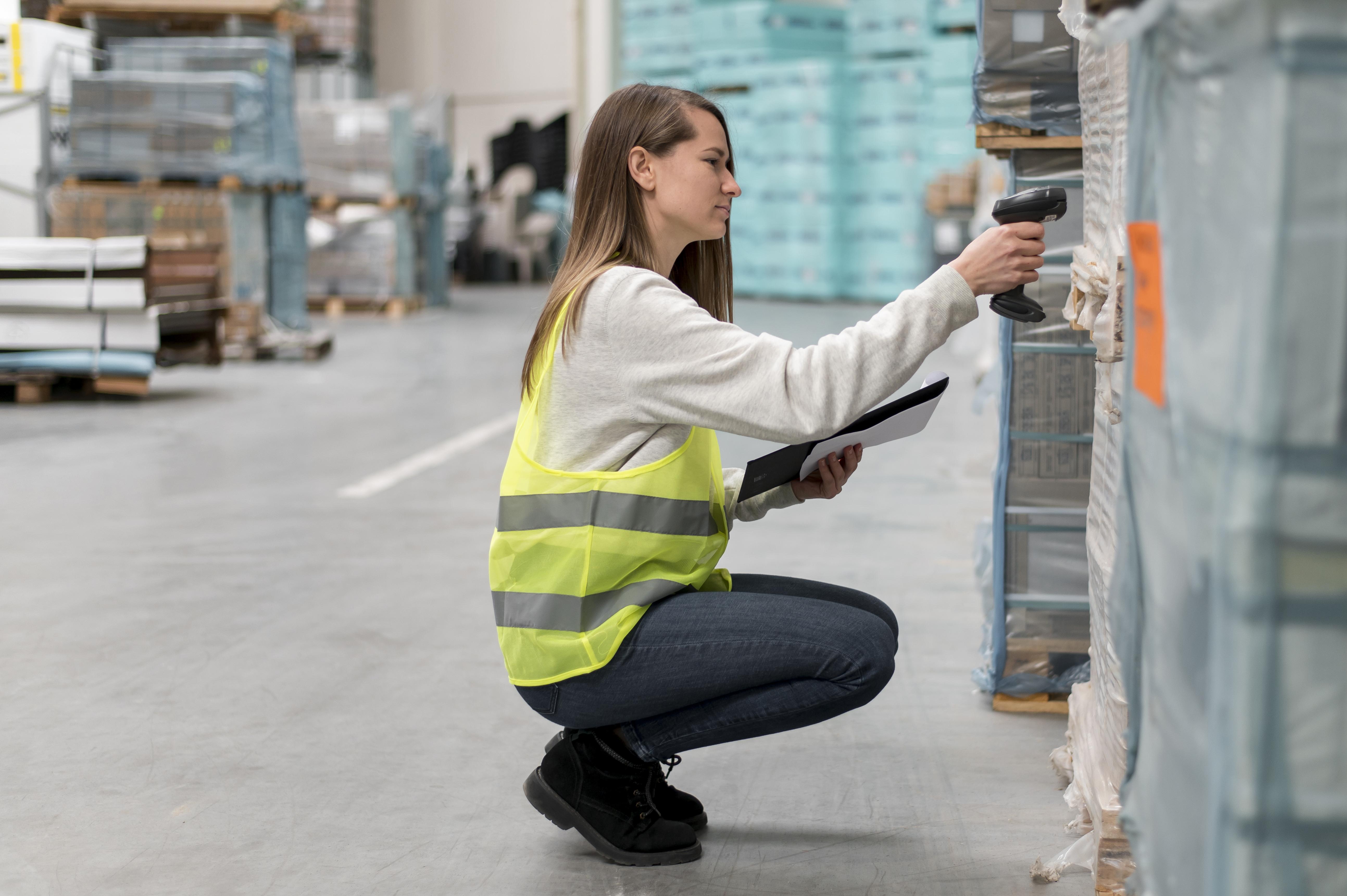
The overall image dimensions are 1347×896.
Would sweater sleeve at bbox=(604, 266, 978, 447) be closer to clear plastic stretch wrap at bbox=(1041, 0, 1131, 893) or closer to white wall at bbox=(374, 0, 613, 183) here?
clear plastic stretch wrap at bbox=(1041, 0, 1131, 893)

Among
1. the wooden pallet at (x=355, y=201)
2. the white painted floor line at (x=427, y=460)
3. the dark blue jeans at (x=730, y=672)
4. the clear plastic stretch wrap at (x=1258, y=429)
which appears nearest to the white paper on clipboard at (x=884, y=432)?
the dark blue jeans at (x=730, y=672)

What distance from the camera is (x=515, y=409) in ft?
25.3

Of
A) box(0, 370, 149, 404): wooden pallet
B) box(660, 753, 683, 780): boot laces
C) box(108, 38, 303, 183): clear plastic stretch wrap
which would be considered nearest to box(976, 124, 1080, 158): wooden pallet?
box(660, 753, 683, 780): boot laces

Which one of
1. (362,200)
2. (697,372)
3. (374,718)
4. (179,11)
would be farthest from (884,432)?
(362,200)

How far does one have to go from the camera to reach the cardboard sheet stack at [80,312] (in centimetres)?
736

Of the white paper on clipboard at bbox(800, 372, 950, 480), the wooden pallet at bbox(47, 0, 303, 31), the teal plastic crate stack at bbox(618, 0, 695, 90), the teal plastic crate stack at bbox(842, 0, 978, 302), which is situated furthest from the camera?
the teal plastic crate stack at bbox(618, 0, 695, 90)

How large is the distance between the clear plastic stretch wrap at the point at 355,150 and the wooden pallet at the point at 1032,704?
37.9 ft

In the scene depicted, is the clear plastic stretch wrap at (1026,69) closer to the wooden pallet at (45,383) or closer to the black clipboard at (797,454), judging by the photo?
the black clipboard at (797,454)

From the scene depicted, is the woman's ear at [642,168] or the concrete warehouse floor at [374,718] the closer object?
the woman's ear at [642,168]

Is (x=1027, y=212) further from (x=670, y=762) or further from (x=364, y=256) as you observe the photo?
(x=364, y=256)

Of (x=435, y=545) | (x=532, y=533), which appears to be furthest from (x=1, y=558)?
(x=532, y=533)

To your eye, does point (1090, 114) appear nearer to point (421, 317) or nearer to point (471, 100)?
point (421, 317)

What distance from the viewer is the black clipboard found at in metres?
2.08

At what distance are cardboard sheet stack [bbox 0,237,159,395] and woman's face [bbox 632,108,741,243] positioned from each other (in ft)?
19.8
